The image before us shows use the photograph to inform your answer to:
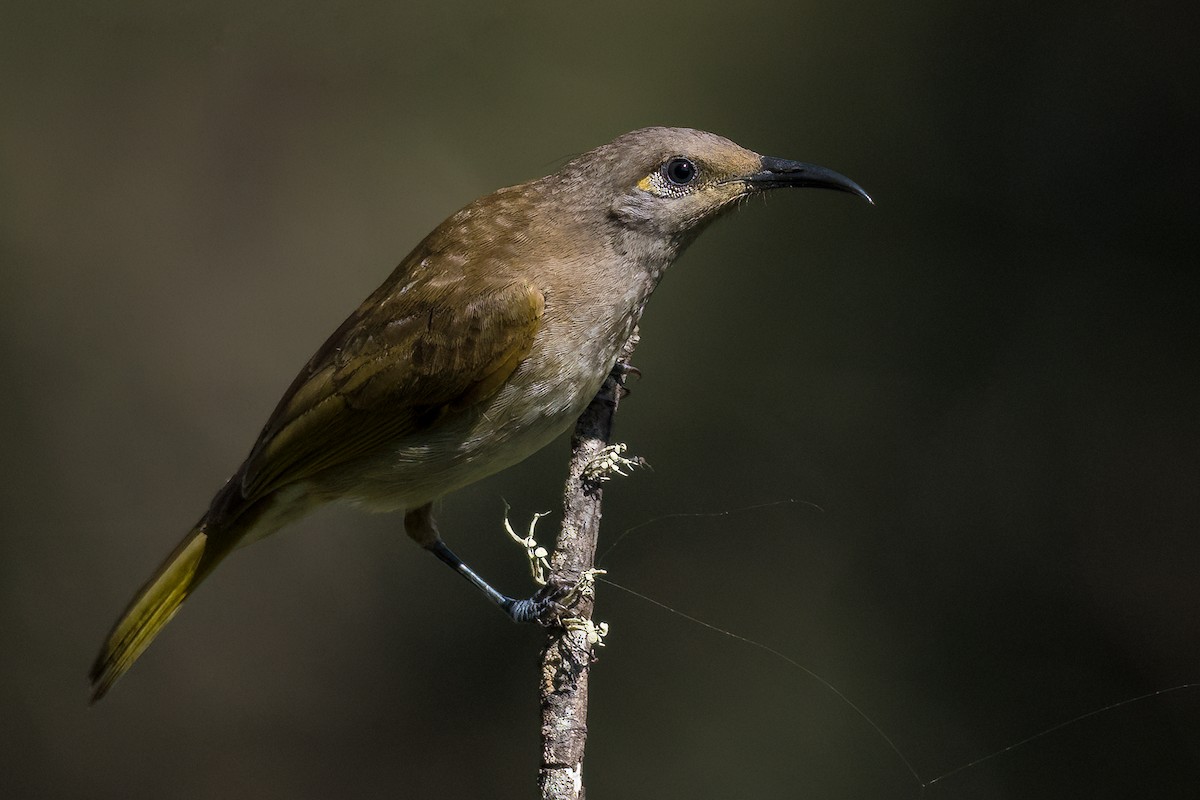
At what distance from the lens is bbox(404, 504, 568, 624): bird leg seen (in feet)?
11.2

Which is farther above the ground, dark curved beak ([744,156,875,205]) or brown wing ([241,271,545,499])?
dark curved beak ([744,156,875,205])

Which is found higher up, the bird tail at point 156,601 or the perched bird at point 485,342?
the perched bird at point 485,342

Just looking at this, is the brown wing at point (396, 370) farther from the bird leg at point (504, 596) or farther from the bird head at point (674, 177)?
the bird leg at point (504, 596)

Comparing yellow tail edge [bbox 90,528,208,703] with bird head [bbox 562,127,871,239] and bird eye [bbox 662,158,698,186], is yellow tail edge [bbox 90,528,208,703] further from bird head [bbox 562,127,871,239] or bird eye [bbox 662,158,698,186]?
bird eye [bbox 662,158,698,186]

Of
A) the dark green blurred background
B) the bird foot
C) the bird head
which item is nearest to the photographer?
the bird foot

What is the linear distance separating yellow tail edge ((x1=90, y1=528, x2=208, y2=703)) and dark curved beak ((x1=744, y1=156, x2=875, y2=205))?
6.61 feet

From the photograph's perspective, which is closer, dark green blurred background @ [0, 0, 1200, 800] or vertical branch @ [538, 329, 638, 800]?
vertical branch @ [538, 329, 638, 800]

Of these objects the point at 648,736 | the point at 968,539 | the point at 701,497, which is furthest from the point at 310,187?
the point at 968,539

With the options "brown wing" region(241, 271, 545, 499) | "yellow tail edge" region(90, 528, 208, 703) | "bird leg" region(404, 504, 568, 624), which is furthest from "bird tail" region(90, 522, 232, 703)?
"bird leg" region(404, 504, 568, 624)

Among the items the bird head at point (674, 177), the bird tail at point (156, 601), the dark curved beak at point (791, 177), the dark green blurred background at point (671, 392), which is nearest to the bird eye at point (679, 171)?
the bird head at point (674, 177)

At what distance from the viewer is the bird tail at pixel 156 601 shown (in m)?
3.95

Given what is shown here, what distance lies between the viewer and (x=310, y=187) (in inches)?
278

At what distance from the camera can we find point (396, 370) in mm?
3693

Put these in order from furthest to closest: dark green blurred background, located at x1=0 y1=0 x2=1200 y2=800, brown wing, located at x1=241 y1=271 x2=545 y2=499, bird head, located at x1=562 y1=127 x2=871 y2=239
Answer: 1. dark green blurred background, located at x1=0 y1=0 x2=1200 y2=800
2. bird head, located at x1=562 y1=127 x2=871 y2=239
3. brown wing, located at x1=241 y1=271 x2=545 y2=499
